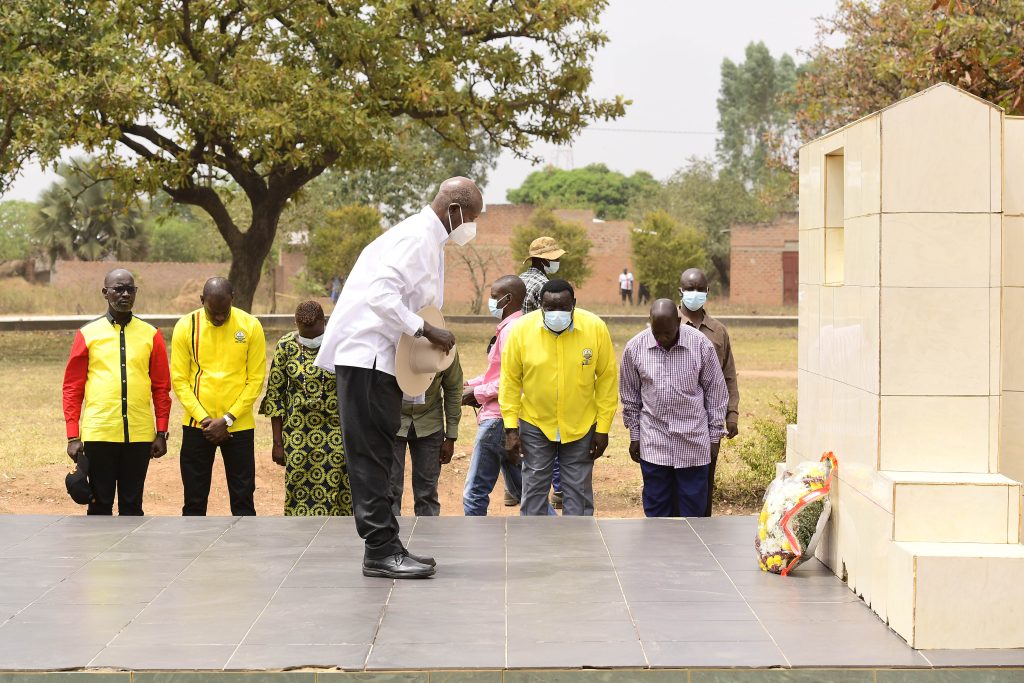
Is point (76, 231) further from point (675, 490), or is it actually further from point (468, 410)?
point (675, 490)

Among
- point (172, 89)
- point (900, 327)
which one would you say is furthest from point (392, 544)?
point (172, 89)

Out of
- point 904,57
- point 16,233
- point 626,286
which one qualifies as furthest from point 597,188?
point 904,57

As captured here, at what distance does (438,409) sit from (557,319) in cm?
110

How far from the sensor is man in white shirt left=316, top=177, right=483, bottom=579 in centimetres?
514

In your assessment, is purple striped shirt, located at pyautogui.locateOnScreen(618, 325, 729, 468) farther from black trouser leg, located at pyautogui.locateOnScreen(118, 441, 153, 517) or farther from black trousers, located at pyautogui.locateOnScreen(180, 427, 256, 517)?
black trouser leg, located at pyautogui.locateOnScreen(118, 441, 153, 517)

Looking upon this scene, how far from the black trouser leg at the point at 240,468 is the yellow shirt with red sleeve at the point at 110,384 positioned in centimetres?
45

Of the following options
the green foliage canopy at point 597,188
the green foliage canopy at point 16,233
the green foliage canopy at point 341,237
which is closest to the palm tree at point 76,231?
the green foliage canopy at point 16,233

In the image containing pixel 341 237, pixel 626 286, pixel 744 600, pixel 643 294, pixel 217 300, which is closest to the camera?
pixel 744 600

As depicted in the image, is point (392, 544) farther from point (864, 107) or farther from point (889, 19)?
point (864, 107)

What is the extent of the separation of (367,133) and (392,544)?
17.6 metres

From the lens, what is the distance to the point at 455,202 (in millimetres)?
5387

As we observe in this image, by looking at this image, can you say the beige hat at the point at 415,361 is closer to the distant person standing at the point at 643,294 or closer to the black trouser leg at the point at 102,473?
the black trouser leg at the point at 102,473

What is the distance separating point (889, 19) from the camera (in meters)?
21.1

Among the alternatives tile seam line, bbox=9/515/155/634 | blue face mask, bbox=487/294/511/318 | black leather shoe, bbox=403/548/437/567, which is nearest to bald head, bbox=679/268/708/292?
blue face mask, bbox=487/294/511/318
